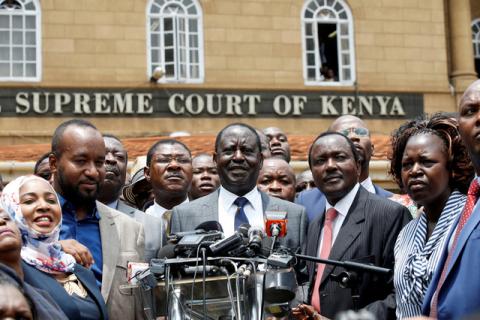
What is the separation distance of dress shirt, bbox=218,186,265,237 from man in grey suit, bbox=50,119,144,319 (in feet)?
2.37

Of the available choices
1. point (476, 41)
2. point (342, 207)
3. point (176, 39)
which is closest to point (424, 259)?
point (342, 207)

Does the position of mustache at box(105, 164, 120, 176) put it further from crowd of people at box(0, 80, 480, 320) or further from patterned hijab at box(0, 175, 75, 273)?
patterned hijab at box(0, 175, 75, 273)

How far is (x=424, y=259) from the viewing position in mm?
4973

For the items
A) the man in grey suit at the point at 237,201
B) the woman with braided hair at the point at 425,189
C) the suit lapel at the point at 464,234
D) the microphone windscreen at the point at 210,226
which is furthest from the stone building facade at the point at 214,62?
the suit lapel at the point at 464,234

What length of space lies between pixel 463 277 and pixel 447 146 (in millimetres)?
1495

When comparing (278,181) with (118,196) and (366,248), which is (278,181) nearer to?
(118,196)

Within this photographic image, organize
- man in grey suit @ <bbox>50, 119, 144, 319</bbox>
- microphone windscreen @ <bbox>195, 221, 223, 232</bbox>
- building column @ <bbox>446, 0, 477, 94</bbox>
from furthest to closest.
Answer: building column @ <bbox>446, 0, 477, 94</bbox> < man in grey suit @ <bbox>50, 119, 144, 319</bbox> < microphone windscreen @ <bbox>195, 221, 223, 232</bbox>

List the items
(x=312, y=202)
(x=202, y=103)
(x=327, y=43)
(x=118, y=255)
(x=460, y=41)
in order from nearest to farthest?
1. (x=118, y=255)
2. (x=312, y=202)
3. (x=202, y=103)
4. (x=327, y=43)
5. (x=460, y=41)

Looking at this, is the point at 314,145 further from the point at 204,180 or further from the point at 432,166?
the point at 204,180

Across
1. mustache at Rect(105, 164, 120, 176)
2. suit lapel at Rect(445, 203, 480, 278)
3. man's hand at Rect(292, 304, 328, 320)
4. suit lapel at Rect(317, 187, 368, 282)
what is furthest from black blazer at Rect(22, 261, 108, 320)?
mustache at Rect(105, 164, 120, 176)

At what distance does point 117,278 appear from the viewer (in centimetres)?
562

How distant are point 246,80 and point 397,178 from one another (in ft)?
52.7

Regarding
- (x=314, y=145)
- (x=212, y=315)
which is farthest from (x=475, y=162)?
(x=314, y=145)

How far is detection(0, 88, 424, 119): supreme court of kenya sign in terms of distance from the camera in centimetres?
2064
